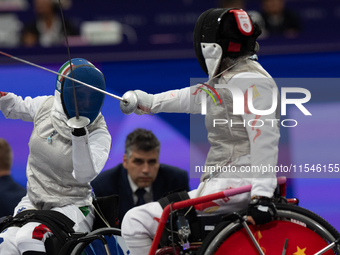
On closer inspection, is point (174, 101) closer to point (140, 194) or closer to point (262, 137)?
point (262, 137)

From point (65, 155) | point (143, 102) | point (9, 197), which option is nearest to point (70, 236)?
point (65, 155)

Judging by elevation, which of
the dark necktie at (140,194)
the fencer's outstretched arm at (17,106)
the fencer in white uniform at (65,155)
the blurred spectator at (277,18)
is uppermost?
the blurred spectator at (277,18)

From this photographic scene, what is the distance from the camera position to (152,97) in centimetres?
249

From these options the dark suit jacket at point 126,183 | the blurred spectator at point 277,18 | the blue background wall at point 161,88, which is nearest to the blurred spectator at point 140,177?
the dark suit jacket at point 126,183

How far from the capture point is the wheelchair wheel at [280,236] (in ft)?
6.59

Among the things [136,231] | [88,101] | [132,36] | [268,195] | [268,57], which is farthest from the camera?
[132,36]

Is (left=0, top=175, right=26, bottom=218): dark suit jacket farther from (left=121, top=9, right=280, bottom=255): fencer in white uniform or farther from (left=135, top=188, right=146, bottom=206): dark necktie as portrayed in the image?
(left=121, top=9, right=280, bottom=255): fencer in white uniform

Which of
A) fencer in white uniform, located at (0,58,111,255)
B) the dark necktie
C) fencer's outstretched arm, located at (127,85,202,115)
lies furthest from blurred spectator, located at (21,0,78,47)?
fencer's outstretched arm, located at (127,85,202,115)

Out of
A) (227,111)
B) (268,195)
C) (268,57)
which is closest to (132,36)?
(268,57)

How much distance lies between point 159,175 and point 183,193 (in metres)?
1.50

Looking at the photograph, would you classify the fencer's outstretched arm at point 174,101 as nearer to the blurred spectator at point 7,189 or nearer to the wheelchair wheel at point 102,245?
the wheelchair wheel at point 102,245

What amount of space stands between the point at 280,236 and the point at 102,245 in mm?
928

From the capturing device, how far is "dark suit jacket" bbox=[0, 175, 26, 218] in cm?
315

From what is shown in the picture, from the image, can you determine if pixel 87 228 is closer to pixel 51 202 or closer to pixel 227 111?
pixel 51 202
